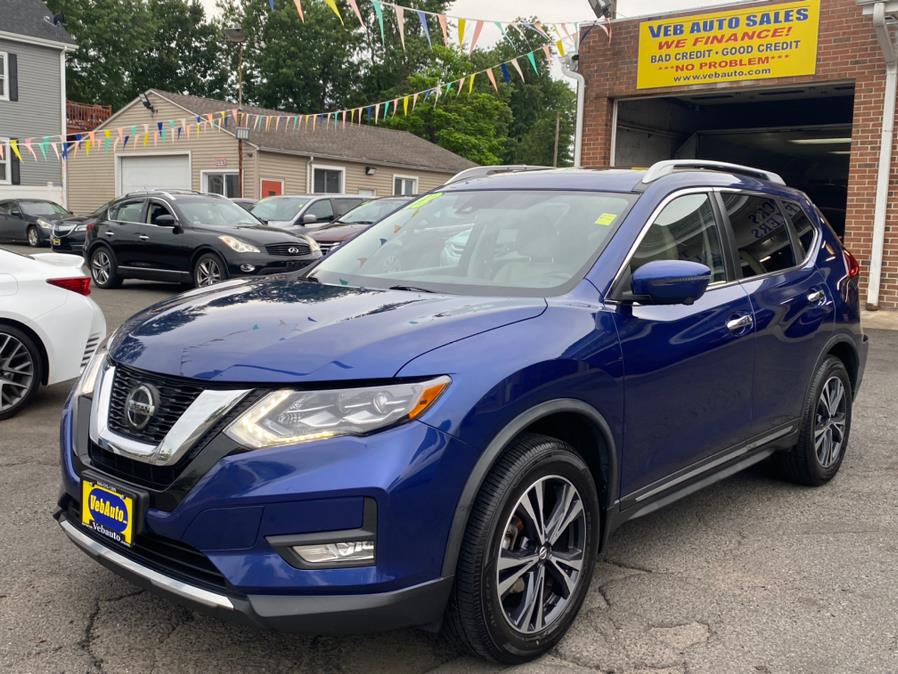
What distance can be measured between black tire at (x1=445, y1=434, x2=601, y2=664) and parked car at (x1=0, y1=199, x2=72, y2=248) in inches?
976

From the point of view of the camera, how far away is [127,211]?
1429cm

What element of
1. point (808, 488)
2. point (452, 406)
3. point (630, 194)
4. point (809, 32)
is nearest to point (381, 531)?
point (452, 406)

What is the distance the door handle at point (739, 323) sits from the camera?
12.6 ft

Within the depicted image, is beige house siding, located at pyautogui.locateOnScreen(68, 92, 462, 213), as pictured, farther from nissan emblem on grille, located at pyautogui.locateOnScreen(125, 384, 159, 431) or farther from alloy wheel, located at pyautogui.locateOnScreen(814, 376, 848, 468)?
nissan emblem on grille, located at pyautogui.locateOnScreen(125, 384, 159, 431)

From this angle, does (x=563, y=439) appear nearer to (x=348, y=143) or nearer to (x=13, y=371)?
(x=13, y=371)

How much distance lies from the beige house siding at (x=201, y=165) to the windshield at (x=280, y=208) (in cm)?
1212

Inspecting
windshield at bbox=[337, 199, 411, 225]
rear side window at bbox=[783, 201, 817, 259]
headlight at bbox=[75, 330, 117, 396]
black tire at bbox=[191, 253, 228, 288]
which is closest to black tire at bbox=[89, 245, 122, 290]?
black tire at bbox=[191, 253, 228, 288]

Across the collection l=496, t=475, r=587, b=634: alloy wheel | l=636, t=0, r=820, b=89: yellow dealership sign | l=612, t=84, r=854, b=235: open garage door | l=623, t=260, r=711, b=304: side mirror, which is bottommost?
l=496, t=475, r=587, b=634: alloy wheel

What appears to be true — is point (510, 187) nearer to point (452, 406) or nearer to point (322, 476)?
point (452, 406)

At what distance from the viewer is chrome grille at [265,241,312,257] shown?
1250 cm

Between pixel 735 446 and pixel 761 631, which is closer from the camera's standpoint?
pixel 761 631

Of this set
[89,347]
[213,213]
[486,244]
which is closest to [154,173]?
[213,213]

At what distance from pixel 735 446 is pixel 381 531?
212 cm

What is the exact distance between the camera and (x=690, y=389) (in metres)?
3.56
